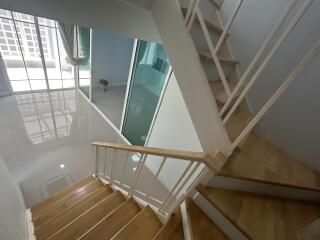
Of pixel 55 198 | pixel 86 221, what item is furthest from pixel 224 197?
pixel 55 198

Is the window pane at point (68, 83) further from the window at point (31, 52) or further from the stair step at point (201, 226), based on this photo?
the stair step at point (201, 226)

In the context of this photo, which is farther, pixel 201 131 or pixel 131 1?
pixel 131 1

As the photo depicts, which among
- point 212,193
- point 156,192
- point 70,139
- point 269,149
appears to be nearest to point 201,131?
point 212,193

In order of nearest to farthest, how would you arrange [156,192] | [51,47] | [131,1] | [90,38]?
[131,1]
[156,192]
[90,38]
[51,47]

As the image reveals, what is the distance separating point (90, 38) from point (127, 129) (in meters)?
2.48

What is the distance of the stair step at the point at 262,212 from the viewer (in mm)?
1101

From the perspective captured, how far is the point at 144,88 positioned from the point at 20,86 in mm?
3842

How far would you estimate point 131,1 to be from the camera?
51.8 inches

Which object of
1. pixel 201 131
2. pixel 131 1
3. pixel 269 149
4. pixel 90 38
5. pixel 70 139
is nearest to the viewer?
pixel 201 131

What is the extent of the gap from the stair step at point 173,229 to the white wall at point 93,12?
5.45ft

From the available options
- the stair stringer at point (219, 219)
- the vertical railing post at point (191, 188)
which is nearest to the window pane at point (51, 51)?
the vertical railing post at point (191, 188)

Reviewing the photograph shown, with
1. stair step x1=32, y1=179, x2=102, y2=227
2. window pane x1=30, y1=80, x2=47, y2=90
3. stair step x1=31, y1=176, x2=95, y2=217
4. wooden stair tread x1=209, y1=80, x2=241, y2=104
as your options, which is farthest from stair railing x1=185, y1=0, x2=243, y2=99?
window pane x1=30, y1=80, x2=47, y2=90

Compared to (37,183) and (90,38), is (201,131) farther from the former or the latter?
(90,38)

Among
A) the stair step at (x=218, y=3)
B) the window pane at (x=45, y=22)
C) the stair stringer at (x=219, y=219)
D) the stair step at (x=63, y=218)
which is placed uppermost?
the stair step at (x=218, y=3)
